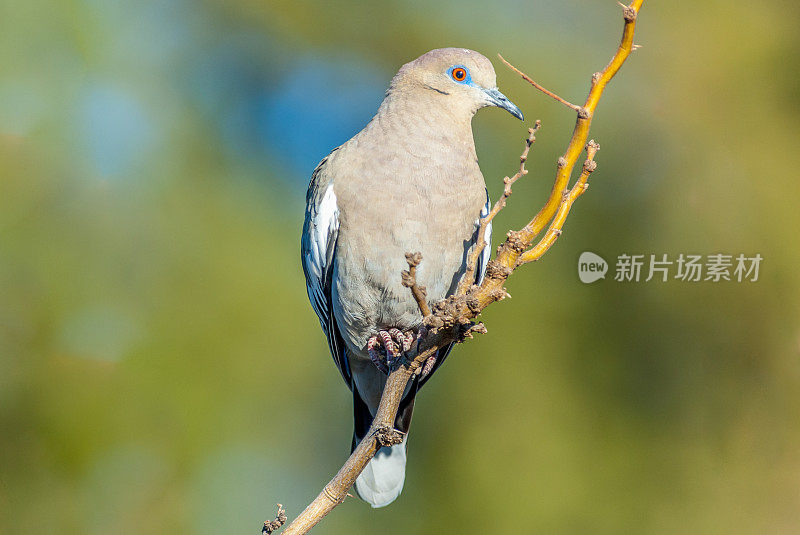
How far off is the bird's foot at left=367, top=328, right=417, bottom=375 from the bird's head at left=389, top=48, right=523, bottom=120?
3.70 ft

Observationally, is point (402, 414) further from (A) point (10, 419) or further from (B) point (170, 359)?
(A) point (10, 419)

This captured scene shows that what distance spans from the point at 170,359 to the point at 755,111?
5632 mm

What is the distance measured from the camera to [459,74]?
12.6 feet

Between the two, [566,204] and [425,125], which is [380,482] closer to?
[425,125]

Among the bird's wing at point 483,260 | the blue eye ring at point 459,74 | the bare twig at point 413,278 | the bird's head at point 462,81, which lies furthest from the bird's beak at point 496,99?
the bare twig at point 413,278

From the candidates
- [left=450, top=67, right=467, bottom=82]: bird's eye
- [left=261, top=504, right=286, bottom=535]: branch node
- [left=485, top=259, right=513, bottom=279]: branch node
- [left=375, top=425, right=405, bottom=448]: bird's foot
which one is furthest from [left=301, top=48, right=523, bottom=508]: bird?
[left=485, top=259, right=513, bottom=279]: branch node

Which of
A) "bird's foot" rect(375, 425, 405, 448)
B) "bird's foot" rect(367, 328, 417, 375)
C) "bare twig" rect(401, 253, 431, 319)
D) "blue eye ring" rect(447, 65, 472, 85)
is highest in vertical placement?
"blue eye ring" rect(447, 65, 472, 85)

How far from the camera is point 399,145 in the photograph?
360 cm

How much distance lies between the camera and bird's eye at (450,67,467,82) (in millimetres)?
3818

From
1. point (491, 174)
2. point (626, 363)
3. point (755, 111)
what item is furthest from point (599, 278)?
point (755, 111)

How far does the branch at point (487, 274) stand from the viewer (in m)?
1.91

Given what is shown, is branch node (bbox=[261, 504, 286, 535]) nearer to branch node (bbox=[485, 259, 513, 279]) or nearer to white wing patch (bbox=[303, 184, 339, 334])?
branch node (bbox=[485, 259, 513, 279])

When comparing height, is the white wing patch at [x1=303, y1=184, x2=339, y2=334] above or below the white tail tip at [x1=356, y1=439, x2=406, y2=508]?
above

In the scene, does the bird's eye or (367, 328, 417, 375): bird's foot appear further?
the bird's eye
